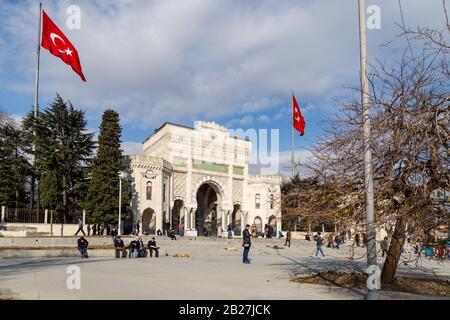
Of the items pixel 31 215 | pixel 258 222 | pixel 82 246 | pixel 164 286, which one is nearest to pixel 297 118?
pixel 258 222

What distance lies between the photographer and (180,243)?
30031mm

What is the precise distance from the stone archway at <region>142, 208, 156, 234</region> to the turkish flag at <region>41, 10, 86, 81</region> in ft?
51.4

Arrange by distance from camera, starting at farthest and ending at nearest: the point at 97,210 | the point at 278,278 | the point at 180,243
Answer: the point at 97,210 < the point at 180,243 < the point at 278,278

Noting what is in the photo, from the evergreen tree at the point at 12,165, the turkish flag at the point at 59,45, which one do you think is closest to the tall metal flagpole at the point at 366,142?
the turkish flag at the point at 59,45

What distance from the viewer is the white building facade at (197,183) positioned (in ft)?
133

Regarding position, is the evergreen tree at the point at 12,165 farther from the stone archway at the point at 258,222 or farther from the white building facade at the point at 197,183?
the stone archway at the point at 258,222

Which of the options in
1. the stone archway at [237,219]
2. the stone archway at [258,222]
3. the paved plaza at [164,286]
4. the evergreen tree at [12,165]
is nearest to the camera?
the paved plaza at [164,286]

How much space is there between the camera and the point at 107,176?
3444 cm

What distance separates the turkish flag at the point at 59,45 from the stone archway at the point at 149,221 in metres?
15.7

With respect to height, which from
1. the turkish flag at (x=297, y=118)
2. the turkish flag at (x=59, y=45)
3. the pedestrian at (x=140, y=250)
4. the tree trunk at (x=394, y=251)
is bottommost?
the pedestrian at (x=140, y=250)
